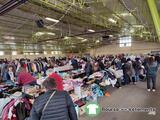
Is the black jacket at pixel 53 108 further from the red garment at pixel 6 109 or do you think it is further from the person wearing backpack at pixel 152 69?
the person wearing backpack at pixel 152 69

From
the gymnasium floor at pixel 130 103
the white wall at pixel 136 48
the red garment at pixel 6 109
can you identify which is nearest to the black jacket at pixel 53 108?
the red garment at pixel 6 109

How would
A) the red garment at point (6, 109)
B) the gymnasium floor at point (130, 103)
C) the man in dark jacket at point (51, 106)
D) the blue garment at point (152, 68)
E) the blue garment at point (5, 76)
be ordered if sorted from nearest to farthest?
the man in dark jacket at point (51, 106) < the red garment at point (6, 109) < the gymnasium floor at point (130, 103) < the blue garment at point (152, 68) < the blue garment at point (5, 76)

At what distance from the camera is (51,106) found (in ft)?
7.95

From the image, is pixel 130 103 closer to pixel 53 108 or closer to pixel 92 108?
pixel 92 108

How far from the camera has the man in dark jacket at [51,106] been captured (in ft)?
7.92

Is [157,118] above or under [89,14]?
under

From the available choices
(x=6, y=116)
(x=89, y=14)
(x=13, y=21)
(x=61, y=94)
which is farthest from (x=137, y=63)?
(x=61, y=94)

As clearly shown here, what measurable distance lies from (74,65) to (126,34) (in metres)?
8.26

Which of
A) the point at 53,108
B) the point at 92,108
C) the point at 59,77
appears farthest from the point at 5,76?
the point at 53,108

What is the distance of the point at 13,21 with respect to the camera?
444 inches

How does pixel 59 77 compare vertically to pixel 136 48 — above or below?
below

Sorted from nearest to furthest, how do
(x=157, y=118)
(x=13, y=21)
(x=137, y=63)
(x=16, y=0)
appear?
1. (x=16, y=0)
2. (x=157, y=118)
3. (x=137, y=63)
4. (x=13, y=21)

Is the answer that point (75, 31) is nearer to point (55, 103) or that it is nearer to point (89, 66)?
point (89, 66)

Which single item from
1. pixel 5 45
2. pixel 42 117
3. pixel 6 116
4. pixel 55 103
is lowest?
pixel 6 116
